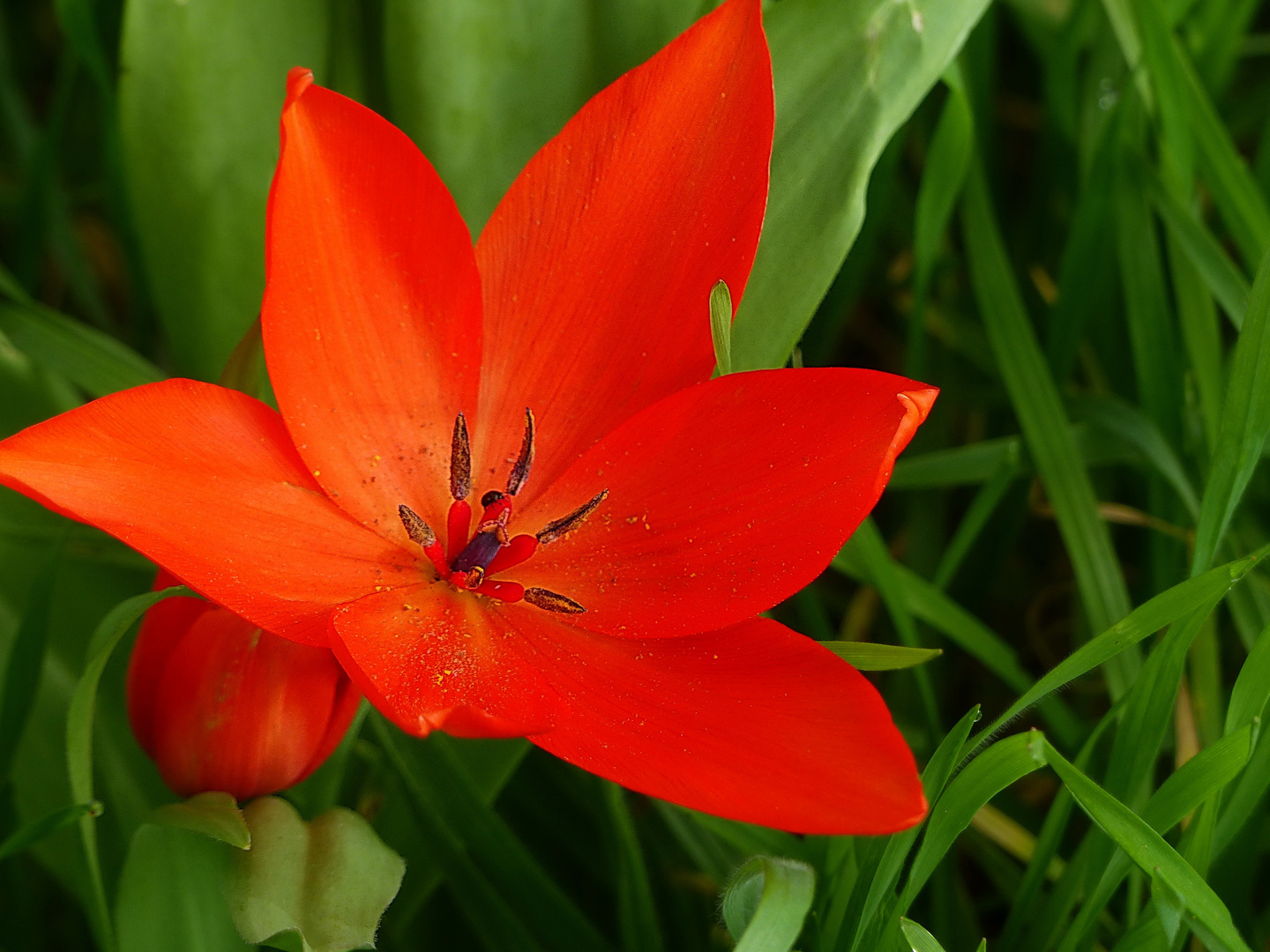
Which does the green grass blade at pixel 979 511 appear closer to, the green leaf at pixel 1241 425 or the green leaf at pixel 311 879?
the green leaf at pixel 1241 425

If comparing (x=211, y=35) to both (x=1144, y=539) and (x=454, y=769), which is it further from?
(x=1144, y=539)

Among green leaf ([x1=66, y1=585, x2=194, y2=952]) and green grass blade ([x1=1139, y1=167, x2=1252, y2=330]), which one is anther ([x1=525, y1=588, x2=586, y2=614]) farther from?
green grass blade ([x1=1139, y1=167, x2=1252, y2=330])

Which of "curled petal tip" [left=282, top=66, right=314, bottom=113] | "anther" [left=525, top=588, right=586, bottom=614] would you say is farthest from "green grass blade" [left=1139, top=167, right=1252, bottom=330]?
"curled petal tip" [left=282, top=66, right=314, bottom=113]

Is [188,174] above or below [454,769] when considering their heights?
above

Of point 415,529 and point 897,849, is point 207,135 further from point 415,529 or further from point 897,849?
point 897,849

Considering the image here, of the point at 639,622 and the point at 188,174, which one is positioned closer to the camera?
the point at 639,622

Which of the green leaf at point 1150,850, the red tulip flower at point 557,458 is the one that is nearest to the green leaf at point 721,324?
the red tulip flower at point 557,458

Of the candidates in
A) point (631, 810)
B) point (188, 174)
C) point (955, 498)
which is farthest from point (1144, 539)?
point (188, 174)
